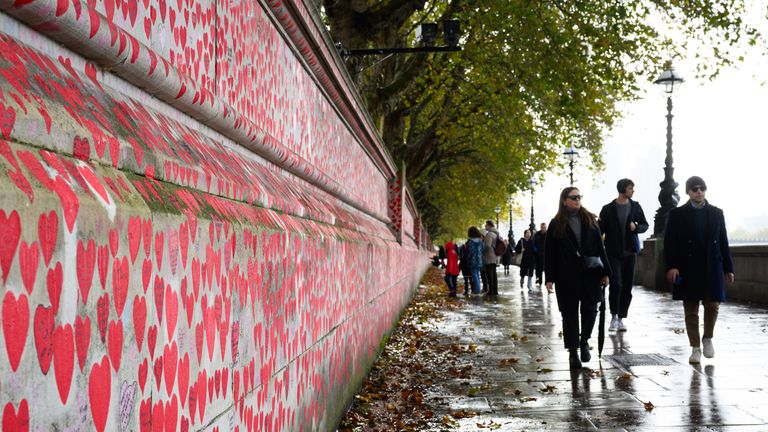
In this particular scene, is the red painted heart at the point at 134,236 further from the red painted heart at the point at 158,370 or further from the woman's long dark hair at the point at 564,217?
the woman's long dark hair at the point at 564,217

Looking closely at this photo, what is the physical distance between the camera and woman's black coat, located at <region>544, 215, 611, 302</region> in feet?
28.2

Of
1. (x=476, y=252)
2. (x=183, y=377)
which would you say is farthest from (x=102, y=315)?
(x=476, y=252)

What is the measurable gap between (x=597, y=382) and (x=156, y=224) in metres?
6.27

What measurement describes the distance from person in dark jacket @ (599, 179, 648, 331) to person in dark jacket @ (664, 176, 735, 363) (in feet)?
7.76

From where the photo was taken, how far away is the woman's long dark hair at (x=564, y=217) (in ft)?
28.5

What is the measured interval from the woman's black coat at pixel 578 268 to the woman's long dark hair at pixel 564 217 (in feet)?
0.11

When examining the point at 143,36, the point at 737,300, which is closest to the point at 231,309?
the point at 143,36

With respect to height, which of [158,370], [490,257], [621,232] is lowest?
[158,370]

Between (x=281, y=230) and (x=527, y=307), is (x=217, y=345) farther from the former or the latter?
(x=527, y=307)

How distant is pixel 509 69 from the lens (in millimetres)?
21516

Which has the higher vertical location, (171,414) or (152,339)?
(152,339)

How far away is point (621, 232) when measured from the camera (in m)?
11.1

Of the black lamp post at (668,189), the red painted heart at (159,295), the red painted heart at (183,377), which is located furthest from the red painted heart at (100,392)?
the black lamp post at (668,189)

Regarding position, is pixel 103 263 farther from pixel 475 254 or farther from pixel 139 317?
pixel 475 254
